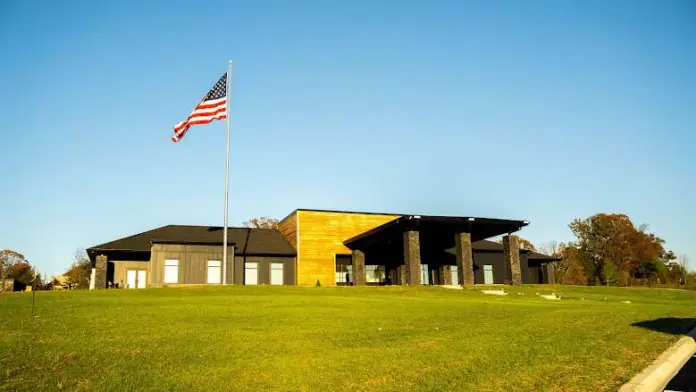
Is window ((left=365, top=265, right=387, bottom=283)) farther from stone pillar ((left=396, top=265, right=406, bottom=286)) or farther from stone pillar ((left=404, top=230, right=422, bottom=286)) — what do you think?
stone pillar ((left=404, top=230, right=422, bottom=286))

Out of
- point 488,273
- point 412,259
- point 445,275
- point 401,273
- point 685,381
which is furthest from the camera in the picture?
point 488,273

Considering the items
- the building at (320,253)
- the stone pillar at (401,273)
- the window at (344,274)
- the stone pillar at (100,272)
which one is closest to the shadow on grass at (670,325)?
the building at (320,253)

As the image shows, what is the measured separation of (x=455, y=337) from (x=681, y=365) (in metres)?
4.03

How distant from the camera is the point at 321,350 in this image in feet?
29.7

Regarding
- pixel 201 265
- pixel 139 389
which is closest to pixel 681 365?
pixel 139 389

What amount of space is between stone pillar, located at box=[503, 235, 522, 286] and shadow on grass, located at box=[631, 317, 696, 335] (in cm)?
2267

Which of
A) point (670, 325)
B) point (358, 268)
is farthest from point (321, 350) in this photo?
point (358, 268)

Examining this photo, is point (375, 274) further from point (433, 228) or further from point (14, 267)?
point (14, 267)

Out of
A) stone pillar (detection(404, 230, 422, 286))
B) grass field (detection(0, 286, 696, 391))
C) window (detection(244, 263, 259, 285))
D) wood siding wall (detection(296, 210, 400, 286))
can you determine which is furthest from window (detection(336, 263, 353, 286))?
grass field (detection(0, 286, 696, 391))

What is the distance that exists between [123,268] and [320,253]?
16.3 meters

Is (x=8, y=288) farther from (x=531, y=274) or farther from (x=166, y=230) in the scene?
(x=531, y=274)

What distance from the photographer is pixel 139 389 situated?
6.45 metres

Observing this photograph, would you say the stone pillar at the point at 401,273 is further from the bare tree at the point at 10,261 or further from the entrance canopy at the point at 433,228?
the bare tree at the point at 10,261

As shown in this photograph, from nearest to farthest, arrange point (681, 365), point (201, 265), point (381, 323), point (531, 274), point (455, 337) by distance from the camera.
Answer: point (681, 365) → point (455, 337) → point (381, 323) → point (201, 265) → point (531, 274)
